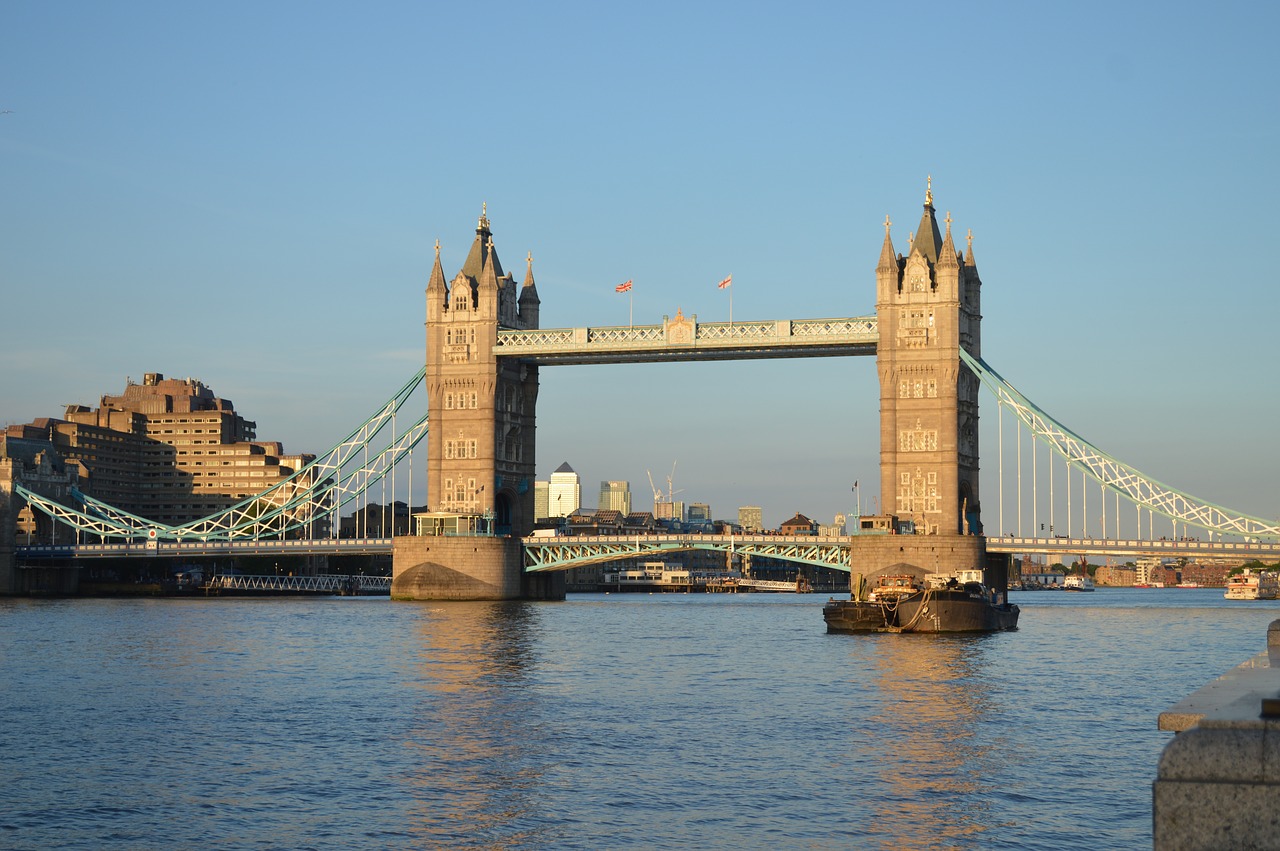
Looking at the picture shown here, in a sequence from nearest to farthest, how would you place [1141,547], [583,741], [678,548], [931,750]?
[931,750] → [583,741] → [1141,547] → [678,548]

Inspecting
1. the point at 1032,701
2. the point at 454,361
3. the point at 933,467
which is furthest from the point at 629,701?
the point at 454,361

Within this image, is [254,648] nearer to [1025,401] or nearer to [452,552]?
[452,552]

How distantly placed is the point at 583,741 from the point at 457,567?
83051 mm

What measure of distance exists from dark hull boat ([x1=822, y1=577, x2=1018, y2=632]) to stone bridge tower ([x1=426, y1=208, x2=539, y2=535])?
43996mm

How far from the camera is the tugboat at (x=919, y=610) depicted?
3233 inches

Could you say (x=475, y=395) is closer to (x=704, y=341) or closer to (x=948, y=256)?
(x=704, y=341)

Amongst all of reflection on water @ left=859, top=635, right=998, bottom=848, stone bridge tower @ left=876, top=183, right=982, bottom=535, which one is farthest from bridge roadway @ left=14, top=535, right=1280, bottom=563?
reflection on water @ left=859, top=635, right=998, bottom=848

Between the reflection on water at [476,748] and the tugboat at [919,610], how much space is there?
67.5 ft

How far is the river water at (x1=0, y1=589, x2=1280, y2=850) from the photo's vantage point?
27.3 metres

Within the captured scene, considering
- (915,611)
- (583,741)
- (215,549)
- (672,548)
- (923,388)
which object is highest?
(923,388)

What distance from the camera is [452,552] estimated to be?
120 metres

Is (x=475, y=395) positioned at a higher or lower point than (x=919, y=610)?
higher

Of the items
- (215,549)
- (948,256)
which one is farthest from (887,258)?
(215,549)

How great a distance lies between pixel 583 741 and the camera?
125 ft
